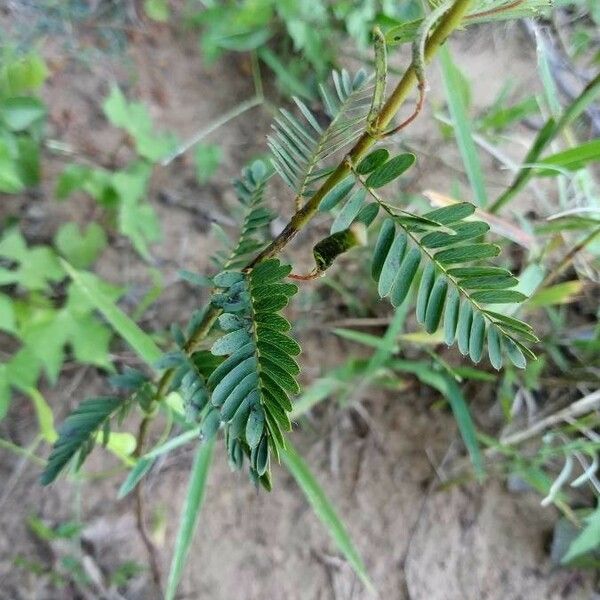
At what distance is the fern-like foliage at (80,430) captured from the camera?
2.51ft

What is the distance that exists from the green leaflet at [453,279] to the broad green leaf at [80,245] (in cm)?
96

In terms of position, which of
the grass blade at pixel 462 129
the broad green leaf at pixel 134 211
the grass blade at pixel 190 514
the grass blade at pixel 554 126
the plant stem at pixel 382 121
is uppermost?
the broad green leaf at pixel 134 211

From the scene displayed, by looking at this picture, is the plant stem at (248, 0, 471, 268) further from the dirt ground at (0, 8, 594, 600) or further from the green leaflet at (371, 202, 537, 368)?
the dirt ground at (0, 8, 594, 600)

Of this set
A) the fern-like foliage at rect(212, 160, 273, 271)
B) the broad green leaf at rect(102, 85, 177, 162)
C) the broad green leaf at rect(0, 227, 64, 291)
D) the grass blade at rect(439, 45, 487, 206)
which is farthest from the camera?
the broad green leaf at rect(102, 85, 177, 162)

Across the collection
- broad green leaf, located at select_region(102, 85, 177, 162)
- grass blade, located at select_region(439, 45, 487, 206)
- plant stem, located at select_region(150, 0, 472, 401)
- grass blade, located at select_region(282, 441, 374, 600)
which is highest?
broad green leaf, located at select_region(102, 85, 177, 162)

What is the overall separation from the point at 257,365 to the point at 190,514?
0.45 metres

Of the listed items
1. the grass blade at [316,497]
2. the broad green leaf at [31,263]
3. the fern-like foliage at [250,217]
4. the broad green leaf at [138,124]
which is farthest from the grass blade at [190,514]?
the broad green leaf at [138,124]

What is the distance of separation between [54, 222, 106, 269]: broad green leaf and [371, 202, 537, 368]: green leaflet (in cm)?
96

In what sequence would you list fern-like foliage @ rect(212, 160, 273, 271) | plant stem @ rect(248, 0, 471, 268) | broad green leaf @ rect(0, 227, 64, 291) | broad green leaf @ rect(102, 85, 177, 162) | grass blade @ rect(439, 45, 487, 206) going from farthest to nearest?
broad green leaf @ rect(102, 85, 177, 162) < broad green leaf @ rect(0, 227, 64, 291) < grass blade @ rect(439, 45, 487, 206) < fern-like foliage @ rect(212, 160, 273, 271) < plant stem @ rect(248, 0, 471, 268)

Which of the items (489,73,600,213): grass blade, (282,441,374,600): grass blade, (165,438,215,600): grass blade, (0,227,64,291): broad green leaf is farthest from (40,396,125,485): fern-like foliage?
(489,73,600,213): grass blade

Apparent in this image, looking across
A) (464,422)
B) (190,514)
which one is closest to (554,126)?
(464,422)

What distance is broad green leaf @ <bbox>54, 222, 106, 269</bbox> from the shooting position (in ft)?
4.42

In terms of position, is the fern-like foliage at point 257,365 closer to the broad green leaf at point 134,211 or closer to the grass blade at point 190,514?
the grass blade at point 190,514

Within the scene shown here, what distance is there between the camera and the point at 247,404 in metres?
0.54
